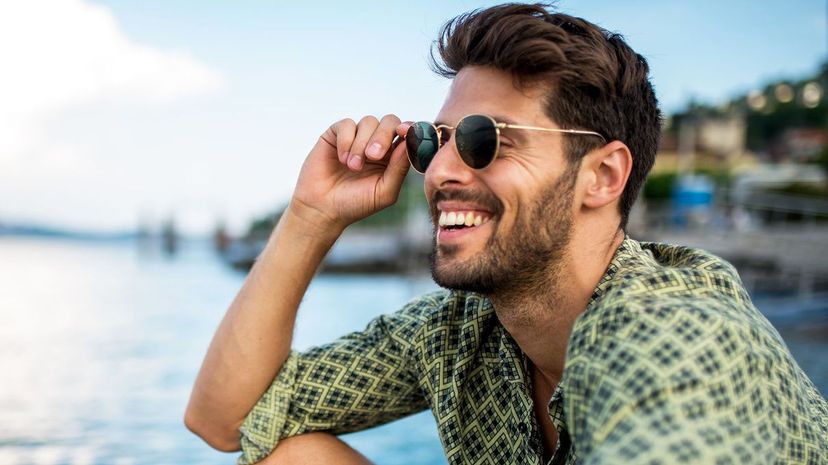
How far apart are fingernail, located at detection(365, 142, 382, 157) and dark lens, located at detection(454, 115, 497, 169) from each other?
1.11 ft

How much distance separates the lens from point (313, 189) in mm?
2248

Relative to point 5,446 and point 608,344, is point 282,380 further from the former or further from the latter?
point 5,446

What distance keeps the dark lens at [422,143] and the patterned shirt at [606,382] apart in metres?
0.37

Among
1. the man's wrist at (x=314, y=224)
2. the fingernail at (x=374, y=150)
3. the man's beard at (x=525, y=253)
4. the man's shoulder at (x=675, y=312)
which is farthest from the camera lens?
the man's wrist at (x=314, y=224)

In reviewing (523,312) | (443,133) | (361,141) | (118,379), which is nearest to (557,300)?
(523,312)

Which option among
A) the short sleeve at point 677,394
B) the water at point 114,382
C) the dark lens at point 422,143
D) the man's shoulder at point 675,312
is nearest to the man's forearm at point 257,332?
the dark lens at point 422,143

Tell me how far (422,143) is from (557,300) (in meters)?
0.48

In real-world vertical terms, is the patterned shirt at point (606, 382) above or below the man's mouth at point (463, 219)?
below

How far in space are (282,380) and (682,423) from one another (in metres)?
1.22

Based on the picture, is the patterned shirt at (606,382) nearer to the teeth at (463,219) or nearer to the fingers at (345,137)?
the teeth at (463,219)

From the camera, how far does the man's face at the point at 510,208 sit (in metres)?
1.77

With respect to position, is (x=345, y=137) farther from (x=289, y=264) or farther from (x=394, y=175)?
(x=289, y=264)

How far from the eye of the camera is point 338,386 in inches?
85.1

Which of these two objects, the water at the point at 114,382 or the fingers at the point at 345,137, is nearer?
the fingers at the point at 345,137
